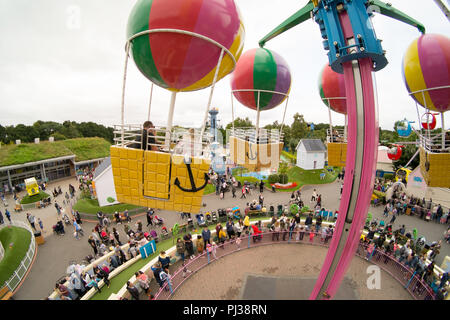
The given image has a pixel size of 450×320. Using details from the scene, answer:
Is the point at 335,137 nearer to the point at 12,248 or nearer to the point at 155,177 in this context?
the point at 155,177

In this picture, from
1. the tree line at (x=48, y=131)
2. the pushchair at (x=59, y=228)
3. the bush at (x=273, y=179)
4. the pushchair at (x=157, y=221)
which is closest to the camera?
the pushchair at (x=59, y=228)

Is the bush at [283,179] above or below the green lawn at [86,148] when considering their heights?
below

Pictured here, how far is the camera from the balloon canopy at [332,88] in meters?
7.49

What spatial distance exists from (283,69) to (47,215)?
810 inches

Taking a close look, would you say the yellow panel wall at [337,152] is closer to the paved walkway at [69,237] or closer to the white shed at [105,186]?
the paved walkway at [69,237]

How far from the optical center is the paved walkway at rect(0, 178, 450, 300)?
29.8ft

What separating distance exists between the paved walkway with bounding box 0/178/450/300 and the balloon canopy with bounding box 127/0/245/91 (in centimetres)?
1086

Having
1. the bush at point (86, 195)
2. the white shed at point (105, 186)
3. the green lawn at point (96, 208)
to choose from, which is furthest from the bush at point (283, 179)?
the bush at point (86, 195)

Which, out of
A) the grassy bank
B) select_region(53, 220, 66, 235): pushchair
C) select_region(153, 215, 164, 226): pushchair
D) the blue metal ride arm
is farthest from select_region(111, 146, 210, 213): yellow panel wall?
select_region(53, 220, 66, 235): pushchair

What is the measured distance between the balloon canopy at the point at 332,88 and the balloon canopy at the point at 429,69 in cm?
190

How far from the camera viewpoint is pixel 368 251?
9352 mm
